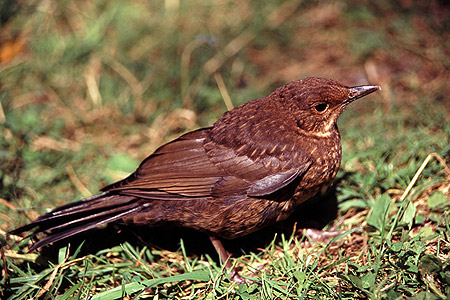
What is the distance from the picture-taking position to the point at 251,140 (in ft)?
12.1

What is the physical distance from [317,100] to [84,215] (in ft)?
6.58

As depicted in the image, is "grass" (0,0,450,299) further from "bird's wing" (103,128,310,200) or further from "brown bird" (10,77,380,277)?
"bird's wing" (103,128,310,200)

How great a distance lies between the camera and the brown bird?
11.7ft

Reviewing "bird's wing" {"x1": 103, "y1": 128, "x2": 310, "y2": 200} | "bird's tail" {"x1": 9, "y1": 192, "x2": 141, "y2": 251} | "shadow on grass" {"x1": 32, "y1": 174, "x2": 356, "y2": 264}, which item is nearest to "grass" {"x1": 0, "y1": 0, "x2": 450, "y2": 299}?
"shadow on grass" {"x1": 32, "y1": 174, "x2": 356, "y2": 264}

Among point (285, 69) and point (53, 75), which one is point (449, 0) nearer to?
point (285, 69)

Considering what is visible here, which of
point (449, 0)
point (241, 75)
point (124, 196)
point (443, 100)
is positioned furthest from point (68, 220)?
point (449, 0)

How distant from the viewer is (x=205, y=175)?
12.1ft

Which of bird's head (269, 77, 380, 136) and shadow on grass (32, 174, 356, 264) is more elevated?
bird's head (269, 77, 380, 136)

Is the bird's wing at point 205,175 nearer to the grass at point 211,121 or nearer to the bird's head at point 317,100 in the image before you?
the bird's head at point 317,100

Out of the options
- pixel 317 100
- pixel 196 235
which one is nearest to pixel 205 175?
pixel 196 235

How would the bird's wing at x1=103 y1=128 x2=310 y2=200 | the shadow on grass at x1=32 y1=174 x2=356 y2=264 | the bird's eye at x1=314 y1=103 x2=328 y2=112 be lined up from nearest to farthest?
the bird's wing at x1=103 y1=128 x2=310 y2=200 < the bird's eye at x1=314 y1=103 x2=328 y2=112 < the shadow on grass at x1=32 y1=174 x2=356 y2=264

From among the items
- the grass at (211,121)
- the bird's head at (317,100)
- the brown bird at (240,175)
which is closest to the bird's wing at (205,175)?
the brown bird at (240,175)

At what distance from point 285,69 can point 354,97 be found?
2313 mm

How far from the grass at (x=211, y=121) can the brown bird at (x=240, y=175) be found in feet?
0.91
